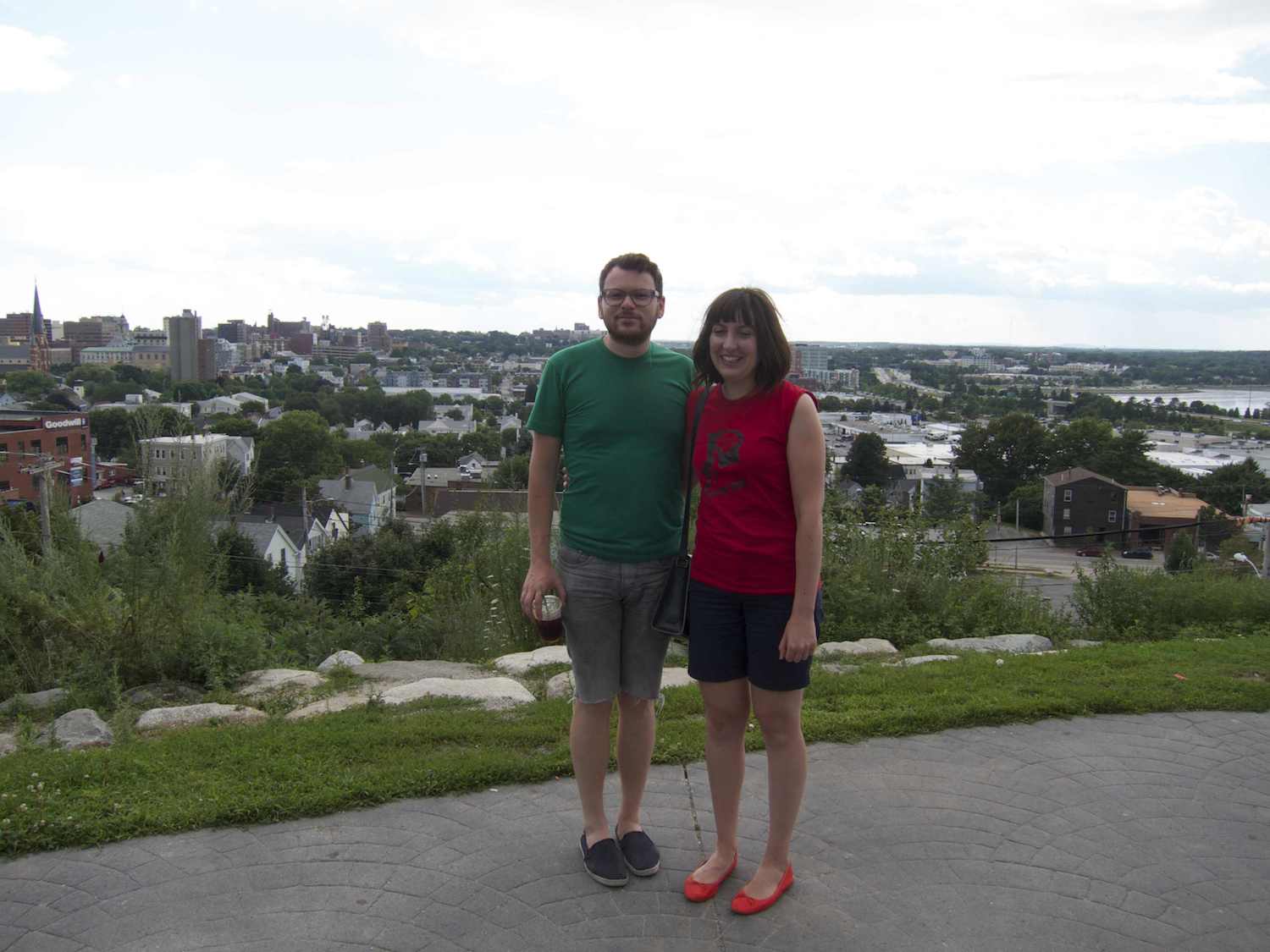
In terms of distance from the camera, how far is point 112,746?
12.8 ft

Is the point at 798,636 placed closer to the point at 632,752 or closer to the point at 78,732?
the point at 632,752

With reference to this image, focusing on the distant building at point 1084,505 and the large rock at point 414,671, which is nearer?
the large rock at point 414,671

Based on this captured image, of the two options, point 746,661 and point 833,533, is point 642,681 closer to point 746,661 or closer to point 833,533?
point 746,661

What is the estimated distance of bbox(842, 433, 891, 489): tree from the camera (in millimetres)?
28172

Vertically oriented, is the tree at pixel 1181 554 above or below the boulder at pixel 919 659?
below

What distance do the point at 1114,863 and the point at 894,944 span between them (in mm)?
897

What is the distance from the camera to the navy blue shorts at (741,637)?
8.79 ft

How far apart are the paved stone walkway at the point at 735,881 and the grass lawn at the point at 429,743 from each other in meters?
0.10

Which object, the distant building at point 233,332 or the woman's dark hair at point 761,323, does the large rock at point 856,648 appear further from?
the distant building at point 233,332

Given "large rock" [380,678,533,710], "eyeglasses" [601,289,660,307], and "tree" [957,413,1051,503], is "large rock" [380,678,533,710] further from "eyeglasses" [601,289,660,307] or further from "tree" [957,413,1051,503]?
"tree" [957,413,1051,503]

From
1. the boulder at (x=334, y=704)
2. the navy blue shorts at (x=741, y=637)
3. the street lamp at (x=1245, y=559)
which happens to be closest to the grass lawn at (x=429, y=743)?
the boulder at (x=334, y=704)

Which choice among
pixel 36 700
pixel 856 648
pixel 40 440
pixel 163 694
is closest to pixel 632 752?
pixel 163 694

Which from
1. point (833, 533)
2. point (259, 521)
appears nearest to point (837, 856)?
point (833, 533)

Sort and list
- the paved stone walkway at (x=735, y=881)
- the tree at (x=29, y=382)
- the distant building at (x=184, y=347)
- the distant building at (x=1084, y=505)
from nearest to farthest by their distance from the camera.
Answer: the paved stone walkway at (x=735, y=881), the distant building at (x=1084, y=505), the tree at (x=29, y=382), the distant building at (x=184, y=347)
